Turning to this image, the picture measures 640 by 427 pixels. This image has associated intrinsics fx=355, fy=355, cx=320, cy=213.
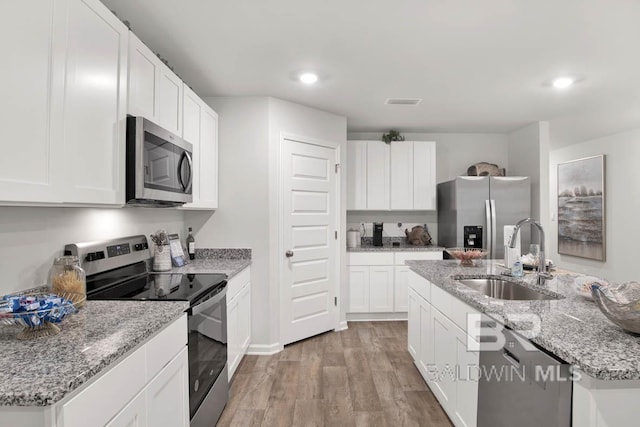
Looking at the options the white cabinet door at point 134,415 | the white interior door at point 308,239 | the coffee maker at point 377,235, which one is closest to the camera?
the white cabinet door at point 134,415

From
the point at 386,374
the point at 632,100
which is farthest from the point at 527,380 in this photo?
the point at 632,100

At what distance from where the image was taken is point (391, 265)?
4.30 metres

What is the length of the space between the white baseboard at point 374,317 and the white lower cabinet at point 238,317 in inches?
58.4

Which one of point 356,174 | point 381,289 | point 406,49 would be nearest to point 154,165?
point 406,49

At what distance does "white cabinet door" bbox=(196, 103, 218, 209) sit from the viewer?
291 cm

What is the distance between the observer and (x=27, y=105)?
44.8 inches

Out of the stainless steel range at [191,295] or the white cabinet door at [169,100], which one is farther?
the white cabinet door at [169,100]

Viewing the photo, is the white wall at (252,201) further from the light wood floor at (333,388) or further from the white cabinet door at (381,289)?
the white cabinet door at (381,289)

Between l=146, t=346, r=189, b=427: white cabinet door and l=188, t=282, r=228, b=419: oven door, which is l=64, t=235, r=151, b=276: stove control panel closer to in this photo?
l=188, t=282, r=228, b=419: oven door

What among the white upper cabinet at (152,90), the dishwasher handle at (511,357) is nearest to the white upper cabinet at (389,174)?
the white upper cabinet at (152,90)

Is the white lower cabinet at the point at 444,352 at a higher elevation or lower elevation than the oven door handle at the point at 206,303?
lower

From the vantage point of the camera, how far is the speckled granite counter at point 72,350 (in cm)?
86

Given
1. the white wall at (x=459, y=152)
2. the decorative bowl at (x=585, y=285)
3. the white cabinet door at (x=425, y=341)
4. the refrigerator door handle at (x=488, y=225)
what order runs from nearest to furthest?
the decorative bowl at (x=585, y=285) → the white cabinet door at (x=425, y=341) → the refrigerator door handle at (x=488, y=225) → the white wall at (x=459, y=152)

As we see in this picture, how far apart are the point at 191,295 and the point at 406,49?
2.08 meters
